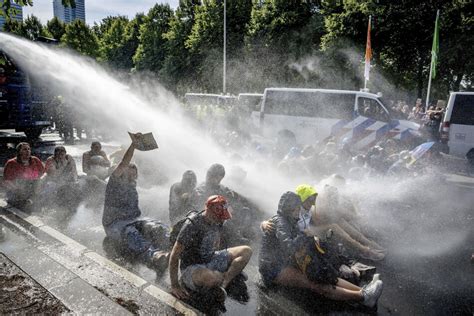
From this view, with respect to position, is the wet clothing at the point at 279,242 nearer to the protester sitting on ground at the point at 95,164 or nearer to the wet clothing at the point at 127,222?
the wet clothing at the point at 127,222

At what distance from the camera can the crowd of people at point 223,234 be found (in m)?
3.79

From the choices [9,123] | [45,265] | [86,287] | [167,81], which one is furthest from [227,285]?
[167,81]

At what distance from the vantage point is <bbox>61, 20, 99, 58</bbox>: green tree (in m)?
45.0

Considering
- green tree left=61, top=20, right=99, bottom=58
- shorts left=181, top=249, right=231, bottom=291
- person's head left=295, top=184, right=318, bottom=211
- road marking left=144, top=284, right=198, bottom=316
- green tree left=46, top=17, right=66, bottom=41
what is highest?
green tree left=46, top=17, right=66, bottom=41

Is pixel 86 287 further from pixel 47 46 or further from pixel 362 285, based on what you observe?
pixel 47 46

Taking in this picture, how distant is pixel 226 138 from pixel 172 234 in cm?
800

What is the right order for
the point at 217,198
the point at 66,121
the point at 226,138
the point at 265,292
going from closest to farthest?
the point at 217,198
the point at 265,292
the point at 226,138
the point at 66,121

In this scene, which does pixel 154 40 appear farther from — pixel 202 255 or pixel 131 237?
pixel 202 255

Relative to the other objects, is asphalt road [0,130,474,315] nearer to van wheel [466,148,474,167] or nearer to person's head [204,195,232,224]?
person's head [204,195,232,224]

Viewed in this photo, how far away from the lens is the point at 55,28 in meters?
55.7

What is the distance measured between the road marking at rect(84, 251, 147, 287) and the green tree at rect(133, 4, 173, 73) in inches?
1433

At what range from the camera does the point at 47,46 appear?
42.6ft

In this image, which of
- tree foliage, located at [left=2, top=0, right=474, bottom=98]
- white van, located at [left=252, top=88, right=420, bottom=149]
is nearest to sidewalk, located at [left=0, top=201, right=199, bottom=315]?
white van, located at [left=252, top=88, right=420, bottom=149]

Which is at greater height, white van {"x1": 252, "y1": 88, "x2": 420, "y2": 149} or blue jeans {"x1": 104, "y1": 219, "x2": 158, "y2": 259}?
white van {"x1": 252, "y1": 88, "x2": 420, "y2": 149}
